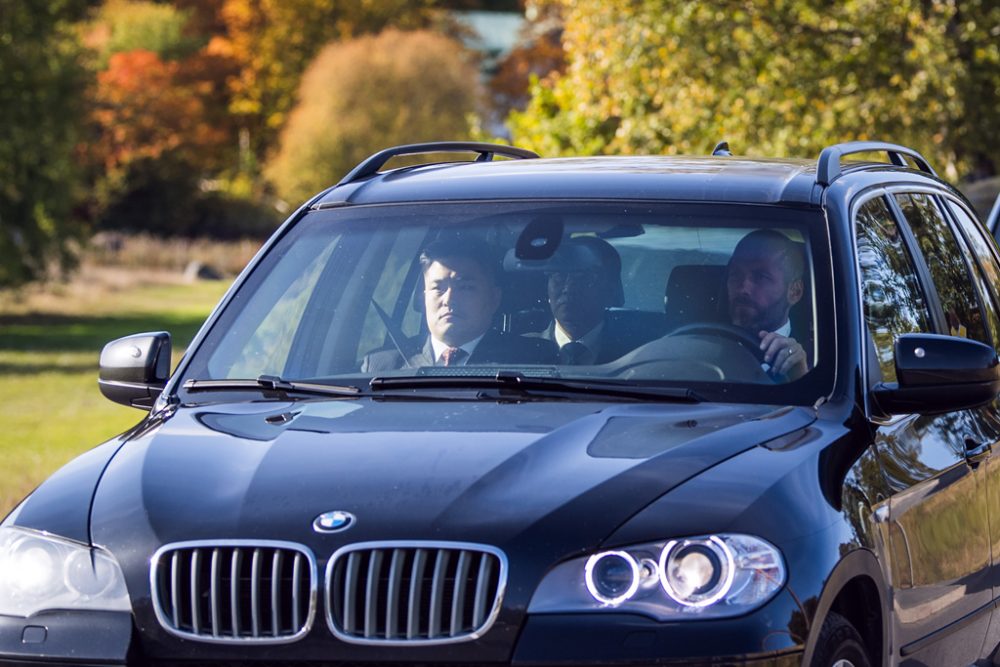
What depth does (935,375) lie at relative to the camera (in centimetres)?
457

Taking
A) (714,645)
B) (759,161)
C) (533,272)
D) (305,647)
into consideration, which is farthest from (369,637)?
(759,161)

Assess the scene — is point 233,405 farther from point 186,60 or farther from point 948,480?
point 186,60

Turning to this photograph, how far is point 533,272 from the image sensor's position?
514cm

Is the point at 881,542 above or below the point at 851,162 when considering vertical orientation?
below

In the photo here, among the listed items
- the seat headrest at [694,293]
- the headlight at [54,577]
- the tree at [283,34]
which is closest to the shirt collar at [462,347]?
the seat headrest at [694,293]

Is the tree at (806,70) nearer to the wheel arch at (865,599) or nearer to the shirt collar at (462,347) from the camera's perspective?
the shirt collar at (462,347)

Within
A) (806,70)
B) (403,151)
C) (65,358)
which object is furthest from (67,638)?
(65,358)

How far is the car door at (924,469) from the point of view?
4578 millimetres

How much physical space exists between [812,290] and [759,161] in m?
0.91

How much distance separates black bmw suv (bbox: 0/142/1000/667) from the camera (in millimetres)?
3725

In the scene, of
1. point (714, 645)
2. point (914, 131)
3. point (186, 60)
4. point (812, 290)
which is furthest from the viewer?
point (186, 60)

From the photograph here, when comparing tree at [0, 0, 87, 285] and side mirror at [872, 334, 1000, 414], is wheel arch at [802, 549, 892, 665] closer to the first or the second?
side mirror at [872, 334, 1000, 414]

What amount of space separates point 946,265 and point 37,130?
3738 cm

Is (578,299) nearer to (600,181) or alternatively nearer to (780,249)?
(600,181)
